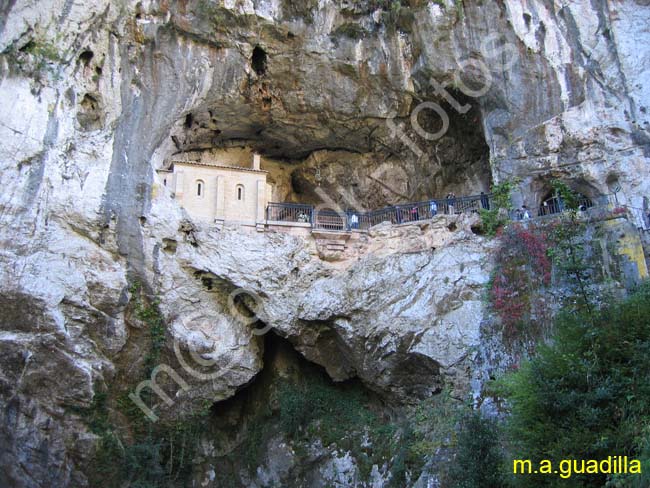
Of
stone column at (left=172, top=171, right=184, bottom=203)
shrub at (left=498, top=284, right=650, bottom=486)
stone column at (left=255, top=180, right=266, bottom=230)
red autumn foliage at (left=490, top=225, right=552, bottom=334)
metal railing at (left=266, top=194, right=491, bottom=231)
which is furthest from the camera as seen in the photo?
metal railing at (left=266, top=194, right=491, bottom=231)

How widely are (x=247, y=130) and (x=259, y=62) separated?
2751mm

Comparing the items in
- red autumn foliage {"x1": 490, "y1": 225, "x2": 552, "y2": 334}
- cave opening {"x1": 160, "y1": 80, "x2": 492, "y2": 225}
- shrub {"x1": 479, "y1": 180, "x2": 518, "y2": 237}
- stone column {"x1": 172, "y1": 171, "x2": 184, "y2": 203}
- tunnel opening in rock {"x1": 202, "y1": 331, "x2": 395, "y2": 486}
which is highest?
cave opening {"x1": 160, "y1": 80, "x2": 492, "y2": 225}

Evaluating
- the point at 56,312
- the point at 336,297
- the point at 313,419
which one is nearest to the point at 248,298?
the point at 336,297

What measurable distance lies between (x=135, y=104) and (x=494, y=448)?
13.8 m

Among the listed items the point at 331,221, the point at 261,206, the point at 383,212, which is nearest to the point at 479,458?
the point at 383,212

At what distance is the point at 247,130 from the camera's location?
910 inches

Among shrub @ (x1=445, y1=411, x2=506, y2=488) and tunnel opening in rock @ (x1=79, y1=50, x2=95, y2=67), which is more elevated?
tunnel opening in rock @ (x1=79, y1=50, x2=95, y2=67)

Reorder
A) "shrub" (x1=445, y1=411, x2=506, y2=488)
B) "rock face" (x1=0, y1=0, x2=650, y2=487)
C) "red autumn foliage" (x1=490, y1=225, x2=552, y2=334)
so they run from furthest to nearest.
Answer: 1. "rock face" (x1=0, y1=0, x2=650, y2=487)
2. "red autumn foliage" (x1=490, y1=225, x2=552, y2=334)
3. "shrub" (x1=445, y1=411, x2=506, y2=488)

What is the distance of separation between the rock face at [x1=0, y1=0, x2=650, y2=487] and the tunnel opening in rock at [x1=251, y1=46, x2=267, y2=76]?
0.05 m

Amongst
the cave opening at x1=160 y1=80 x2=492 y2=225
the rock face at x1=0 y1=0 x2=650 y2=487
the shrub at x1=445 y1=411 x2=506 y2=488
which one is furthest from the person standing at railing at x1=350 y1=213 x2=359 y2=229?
the shrub at x1=445 y1=411 x2=506 y2=488

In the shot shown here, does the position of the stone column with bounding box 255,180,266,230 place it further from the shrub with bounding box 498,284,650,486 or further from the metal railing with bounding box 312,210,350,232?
the shrub with bounding box 498,284,650,486

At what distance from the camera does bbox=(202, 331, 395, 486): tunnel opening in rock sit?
1814 cm

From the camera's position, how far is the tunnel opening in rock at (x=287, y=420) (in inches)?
714

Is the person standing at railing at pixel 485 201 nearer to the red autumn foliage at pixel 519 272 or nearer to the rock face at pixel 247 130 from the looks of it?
the rock face at pixel 247 130
